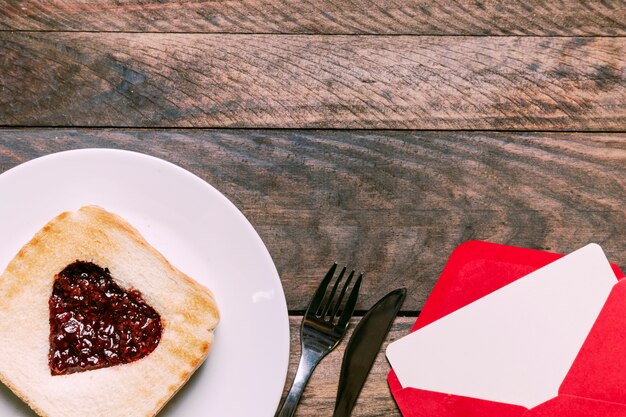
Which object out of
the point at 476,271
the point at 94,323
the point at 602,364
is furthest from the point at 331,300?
the point at 602,364

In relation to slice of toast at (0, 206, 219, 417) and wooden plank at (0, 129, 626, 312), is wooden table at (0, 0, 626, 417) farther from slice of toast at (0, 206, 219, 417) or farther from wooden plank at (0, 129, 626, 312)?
slice of toast at (0, 206, 219, 417)

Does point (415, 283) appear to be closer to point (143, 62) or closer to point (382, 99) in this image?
point (382, 99)

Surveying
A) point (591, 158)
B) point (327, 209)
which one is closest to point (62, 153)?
point (327, 209)

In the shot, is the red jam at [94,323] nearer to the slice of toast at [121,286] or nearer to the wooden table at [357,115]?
the slice of toast at [121,286]

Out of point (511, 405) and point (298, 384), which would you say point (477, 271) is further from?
point (298, 384)

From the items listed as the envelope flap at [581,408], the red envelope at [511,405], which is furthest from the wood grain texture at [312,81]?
the envelope flap at [581,408]

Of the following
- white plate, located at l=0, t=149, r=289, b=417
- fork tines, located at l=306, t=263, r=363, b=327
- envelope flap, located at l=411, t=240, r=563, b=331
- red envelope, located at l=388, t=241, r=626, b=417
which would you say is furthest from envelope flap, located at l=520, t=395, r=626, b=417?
white plate, located at l=0, t=149, r=289, b=417
